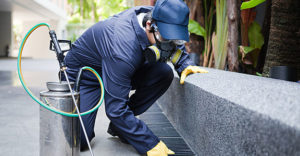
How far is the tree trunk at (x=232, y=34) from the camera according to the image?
107 inches

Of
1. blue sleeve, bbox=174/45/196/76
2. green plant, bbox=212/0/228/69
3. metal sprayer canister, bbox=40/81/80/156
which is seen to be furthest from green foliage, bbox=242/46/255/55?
metal sprayer canister, bbox=40/81/80/156

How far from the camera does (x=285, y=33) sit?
212 centimetres

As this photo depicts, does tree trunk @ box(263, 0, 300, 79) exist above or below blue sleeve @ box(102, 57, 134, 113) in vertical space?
above

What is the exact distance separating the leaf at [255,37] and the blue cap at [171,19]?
1.32 metres

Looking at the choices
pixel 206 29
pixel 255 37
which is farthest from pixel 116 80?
pixel 206 29

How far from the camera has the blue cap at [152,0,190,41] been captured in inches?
62.6

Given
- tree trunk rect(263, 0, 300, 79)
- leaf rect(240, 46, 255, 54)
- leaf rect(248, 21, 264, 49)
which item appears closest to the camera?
tree trunk rect(263, 0, 300, 79)

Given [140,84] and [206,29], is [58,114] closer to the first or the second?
[140,84]

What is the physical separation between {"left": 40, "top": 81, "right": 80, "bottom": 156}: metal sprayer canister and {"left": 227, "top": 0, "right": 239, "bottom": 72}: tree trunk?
174 centimetres

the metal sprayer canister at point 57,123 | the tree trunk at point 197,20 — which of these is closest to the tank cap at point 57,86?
the metal sprayer canister at point 57,123

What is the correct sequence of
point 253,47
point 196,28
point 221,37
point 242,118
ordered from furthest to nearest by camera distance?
point 196,28
point 221,37
point 253,47
point 242,118

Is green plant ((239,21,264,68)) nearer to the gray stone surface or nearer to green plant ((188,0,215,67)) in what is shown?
green plant ((188,0,215,67))

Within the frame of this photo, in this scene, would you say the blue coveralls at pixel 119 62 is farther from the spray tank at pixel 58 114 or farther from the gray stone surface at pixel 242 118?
the gray stone surface at pixel 242 118

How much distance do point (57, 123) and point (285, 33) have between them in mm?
1789
